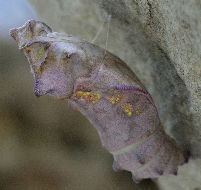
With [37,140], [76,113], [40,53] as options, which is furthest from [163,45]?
[37,140]

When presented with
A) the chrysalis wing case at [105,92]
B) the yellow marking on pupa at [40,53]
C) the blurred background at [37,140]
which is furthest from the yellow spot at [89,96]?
the blurred background at [37,140]

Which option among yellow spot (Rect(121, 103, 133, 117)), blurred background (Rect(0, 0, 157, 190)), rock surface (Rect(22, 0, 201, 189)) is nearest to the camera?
rock surface (Rect(22, 0, 201, 189))

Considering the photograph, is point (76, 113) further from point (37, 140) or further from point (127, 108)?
point (127, 108)

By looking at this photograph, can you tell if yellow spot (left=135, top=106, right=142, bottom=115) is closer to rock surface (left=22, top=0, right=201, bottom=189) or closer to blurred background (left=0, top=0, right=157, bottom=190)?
rock surface (left=22, top=0, right=201, bottom=189)

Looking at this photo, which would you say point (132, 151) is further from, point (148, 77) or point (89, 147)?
point (89, 147)

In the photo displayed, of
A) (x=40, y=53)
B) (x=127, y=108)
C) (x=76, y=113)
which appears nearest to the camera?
(x=40, y=53)

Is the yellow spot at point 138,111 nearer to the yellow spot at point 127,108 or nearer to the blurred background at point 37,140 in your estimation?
the yellow spot at point 127,108

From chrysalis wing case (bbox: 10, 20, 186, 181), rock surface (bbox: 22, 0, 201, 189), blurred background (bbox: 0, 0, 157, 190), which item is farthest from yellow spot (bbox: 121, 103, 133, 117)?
blurred background (bbox: 0, 0, 157, 190)
